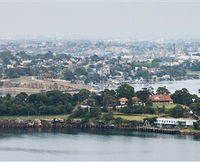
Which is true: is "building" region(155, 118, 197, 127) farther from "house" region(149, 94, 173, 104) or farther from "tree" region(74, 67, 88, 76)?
"tree" region(74, 67, 88, 76)

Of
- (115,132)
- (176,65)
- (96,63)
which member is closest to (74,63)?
(96,63)

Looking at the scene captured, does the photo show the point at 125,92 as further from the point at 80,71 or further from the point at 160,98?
the point at 80,71

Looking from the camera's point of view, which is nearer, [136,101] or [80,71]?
[136,101]

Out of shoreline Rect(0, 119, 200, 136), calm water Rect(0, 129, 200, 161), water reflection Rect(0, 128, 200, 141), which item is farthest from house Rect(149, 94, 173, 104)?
calm water Rect(0, 129, 200, 161)

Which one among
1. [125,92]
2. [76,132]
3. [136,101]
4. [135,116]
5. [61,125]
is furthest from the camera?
[125,92]

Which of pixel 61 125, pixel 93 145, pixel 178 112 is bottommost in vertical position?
pixel 93 145

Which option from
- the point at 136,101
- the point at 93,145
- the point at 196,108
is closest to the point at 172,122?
the point at 196,108

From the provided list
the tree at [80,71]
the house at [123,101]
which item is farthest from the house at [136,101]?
the tree at [80,71]

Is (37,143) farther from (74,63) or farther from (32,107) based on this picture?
(74,63)

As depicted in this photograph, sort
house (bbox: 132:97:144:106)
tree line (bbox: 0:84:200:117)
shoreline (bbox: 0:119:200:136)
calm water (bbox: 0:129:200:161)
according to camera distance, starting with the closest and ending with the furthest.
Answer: calm water (bbox: 0:129:200:161) < shoreline (bbox: 0:119:200:136) < tree line (bbox: 0:84:200:117) < house (bbox: 132:97:144:106)
